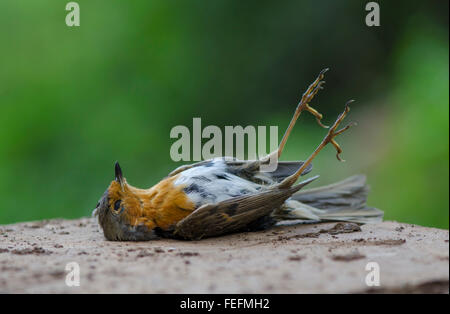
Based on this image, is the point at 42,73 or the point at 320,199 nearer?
the point at 320,199

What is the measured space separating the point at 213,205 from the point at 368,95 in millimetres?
6095

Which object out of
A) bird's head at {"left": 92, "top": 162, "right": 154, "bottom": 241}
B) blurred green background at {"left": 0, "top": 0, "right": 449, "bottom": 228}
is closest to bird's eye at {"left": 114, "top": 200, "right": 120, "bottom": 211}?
bird's head at {"left": 92, "top": 162, "right": 154, "bottom": 241}

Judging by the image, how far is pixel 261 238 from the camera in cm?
415

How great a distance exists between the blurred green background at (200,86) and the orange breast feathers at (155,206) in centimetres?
402

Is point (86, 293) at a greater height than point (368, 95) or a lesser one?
lesser

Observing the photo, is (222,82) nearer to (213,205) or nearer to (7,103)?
(7,103)

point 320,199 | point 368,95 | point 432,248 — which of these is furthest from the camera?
point 368,95

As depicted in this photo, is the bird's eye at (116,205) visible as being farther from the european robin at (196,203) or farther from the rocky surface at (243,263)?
the rocky surface at (243,263)

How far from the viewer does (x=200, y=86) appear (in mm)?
9578

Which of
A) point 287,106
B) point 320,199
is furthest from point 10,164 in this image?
point 320,199

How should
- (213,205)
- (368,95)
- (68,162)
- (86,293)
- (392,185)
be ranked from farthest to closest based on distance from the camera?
(368,95)
(68,162)
(392,185)
(213,205)
(86,293)

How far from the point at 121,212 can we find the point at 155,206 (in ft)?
0.91

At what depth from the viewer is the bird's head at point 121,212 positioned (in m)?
4.27

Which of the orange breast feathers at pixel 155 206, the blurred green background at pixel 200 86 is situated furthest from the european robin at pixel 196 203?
the blurred green background at pixel 200 86
